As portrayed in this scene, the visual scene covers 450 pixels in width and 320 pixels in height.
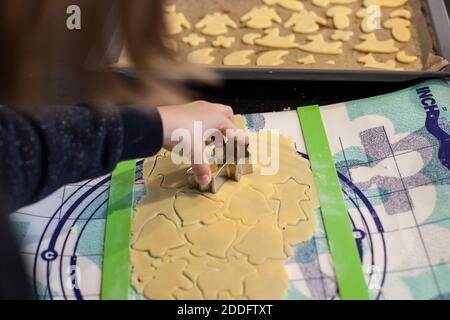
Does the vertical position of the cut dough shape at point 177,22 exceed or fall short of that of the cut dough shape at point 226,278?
it exceeds it

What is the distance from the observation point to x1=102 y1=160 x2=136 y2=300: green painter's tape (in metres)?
0.79

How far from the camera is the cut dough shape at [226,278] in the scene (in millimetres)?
767

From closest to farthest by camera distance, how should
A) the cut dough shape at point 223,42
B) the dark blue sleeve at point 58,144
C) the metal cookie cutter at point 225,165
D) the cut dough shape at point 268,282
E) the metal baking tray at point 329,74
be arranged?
1. the dark blue sleeve at point 58,144
2. the cut dough shape at point 268,282
3. the metal cookie cutter at point 225,165
4. the metal baking tray at point 329,74
5. the cut dough shape at point 223,42

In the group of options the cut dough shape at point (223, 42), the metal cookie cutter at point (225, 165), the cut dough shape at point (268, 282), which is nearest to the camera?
the cut dough shape at point (268, 282)

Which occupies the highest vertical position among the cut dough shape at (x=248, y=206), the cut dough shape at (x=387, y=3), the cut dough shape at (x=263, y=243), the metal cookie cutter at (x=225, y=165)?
the cut dough shape at (x=387, y=3)

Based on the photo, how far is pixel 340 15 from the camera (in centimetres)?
118

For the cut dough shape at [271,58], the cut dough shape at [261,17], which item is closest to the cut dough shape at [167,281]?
the cut dough shape at [271,58]

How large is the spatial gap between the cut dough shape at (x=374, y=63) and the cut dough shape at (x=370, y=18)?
0.27 ft

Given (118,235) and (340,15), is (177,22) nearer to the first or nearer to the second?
(340,15)

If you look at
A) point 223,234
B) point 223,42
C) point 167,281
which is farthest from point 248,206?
point 223,42

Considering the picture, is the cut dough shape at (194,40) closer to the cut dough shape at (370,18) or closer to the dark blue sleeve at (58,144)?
the cut dough shape at (370,18)

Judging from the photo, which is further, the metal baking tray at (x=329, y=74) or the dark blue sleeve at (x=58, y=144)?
the metal baking tray at (x=329, y=74)

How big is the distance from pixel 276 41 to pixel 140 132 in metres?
0.46
